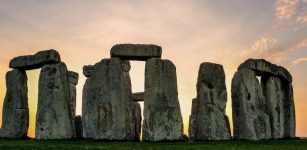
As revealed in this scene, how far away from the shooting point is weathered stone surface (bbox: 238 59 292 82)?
21109mm

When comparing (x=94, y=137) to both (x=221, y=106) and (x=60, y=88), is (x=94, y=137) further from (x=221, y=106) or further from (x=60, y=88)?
(x=221, y=106)

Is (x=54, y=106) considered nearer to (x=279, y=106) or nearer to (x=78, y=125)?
(x=78, y=125)

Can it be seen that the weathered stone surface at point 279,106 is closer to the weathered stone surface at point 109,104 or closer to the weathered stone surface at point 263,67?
the weathered stone surface at point 263,67

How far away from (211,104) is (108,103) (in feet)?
13.7

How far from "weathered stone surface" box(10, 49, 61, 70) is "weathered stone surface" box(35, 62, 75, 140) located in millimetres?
271

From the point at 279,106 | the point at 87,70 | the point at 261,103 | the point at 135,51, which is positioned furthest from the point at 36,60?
the point at 279,106

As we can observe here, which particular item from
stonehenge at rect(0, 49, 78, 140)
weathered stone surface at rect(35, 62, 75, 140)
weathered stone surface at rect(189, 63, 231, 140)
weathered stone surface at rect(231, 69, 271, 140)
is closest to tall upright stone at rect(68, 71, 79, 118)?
stonehenge at rect(0, 49, 78, 140)

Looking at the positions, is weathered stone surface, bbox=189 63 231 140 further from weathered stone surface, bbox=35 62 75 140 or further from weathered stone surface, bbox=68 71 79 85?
weathered stone surface, bbox=68 71 79 85

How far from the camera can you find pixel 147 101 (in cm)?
1842

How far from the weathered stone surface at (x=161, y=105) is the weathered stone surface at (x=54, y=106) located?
3.50 meters

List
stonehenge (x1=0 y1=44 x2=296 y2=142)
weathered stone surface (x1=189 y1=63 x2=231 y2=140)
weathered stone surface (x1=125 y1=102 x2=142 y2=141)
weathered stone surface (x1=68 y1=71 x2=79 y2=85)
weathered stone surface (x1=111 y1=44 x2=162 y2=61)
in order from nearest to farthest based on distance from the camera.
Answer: stonehenge (x1=0 y1=44 x2=296 y2=142) < weathered stone surface (x1=111 y1=44 x2=162 y2=61) < weathered stone surface (x1=189 y1=63 x2=231 y2=140) < weathered stone surface (x1=125 y1=102 x2=142 y2=141) < weathered stone surface (x1=68 y1=71 x2=79 y2=85)

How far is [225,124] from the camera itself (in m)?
19.5

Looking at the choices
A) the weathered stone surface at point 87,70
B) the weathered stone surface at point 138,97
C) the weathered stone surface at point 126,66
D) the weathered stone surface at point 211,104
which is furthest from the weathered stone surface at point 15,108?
the weathered stone surface at point 211,104

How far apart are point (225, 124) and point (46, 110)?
7.45 m
